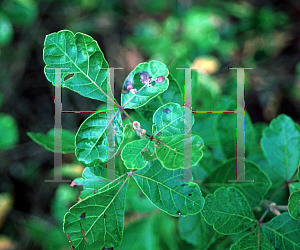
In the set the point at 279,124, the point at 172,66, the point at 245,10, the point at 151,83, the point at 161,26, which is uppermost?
the point at 245,10

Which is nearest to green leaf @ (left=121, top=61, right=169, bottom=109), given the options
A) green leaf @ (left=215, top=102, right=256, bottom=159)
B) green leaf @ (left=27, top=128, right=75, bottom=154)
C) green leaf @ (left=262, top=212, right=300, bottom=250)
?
green leaf @ (left=27, top=128, right=75, bottom=154)

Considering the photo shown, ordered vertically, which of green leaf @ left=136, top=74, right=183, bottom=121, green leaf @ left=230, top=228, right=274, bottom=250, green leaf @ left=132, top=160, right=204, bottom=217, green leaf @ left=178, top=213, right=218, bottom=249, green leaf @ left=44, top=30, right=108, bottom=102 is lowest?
green leaf @ left=178, top=213, right=218, bottom=249

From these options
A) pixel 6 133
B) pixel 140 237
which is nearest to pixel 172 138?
pixel 140 237

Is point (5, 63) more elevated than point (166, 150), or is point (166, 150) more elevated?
point (5, 63)

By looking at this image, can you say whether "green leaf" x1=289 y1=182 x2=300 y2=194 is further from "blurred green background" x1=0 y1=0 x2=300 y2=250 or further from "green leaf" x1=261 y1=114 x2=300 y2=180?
"blurred green background" x1=0 y1=0 x2=300 y2=250

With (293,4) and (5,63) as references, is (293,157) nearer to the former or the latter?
(293,4)

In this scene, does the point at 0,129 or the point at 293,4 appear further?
the point at 293,4

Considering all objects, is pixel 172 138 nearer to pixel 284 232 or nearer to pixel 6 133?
pixel 284 232

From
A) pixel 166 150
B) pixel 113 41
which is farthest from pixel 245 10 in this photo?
pixel 166 150
